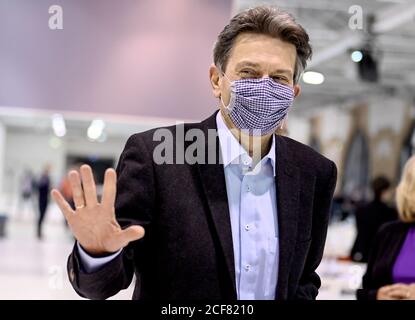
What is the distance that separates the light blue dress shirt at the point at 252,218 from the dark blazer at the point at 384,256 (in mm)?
1240

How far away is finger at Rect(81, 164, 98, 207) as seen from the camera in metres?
0.86

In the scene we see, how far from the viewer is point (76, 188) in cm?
87

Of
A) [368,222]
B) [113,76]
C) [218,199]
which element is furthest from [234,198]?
[368,222]

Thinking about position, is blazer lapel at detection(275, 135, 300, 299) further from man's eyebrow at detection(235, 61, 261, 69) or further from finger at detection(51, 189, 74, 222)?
finger at detection(51, 189, 74, 222)

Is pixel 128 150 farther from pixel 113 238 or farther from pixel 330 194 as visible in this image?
pixel 330 194

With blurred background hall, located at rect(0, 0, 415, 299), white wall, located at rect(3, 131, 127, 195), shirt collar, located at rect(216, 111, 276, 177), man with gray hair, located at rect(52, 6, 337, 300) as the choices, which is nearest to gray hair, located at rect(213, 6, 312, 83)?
man with gray hair, located at rect(52, 6, 337, 300)

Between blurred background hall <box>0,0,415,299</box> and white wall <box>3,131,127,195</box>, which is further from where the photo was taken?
white wall <box>3,131,127,195</box>

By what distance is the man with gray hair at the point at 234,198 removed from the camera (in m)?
1.06

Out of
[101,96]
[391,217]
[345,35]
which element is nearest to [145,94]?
[101,96]

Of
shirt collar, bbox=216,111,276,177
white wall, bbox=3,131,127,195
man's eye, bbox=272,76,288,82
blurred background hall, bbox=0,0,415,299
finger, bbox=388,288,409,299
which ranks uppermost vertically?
Answer: white wall, bbox=3,131,127,195

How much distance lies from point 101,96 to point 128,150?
2.71 metres

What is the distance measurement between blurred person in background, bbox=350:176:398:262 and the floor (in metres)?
0.42

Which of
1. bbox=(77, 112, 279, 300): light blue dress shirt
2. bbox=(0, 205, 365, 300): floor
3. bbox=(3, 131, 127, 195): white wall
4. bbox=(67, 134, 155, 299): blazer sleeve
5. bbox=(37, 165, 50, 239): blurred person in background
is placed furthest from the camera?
bbox=(3, 131, 127, 195): white wall

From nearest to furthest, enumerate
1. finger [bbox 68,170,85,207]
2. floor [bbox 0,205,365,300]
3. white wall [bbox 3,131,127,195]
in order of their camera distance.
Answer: finger [bbox 68,170,85,207], floor [bbox 0,205,365,300], white wall [bbox 3,131,127,195]
